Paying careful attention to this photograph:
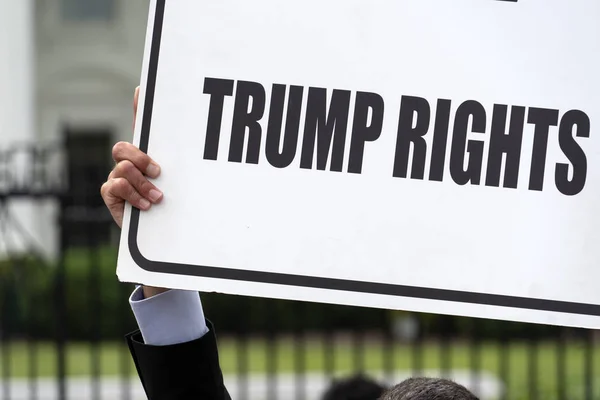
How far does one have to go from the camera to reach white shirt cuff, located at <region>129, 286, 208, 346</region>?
7.47ft

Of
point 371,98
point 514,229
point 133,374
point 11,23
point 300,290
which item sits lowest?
point 133,374

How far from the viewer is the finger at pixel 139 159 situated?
208 centimetres

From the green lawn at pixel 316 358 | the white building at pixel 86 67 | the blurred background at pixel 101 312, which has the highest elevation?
the white building at pixel 86 67

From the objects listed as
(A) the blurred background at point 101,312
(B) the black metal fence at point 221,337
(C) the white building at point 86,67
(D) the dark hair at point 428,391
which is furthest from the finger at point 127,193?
(C) the white building at point 86,67

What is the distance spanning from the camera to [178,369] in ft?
7.44

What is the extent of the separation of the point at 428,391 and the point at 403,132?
48 centimetres

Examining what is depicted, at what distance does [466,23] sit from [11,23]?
2313 centimetres

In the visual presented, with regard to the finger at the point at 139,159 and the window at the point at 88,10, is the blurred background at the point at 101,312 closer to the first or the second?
the window at the point at 88,10

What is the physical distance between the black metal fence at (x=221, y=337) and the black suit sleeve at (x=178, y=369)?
10.3ft

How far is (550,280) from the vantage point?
6.70ft

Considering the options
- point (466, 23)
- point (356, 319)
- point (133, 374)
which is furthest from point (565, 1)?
point (356, 319)

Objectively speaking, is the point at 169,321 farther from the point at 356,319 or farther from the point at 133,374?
the point at 356,319

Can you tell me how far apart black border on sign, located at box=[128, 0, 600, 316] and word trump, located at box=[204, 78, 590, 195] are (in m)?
0.18

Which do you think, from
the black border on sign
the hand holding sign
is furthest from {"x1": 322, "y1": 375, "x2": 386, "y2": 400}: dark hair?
the hand holding sign
